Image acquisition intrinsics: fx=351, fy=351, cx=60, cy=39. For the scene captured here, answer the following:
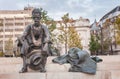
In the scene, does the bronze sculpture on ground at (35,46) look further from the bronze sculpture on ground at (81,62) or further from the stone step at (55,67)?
the bronze sculpture on ground at (81,62)

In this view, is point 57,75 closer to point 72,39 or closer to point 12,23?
point 72,39

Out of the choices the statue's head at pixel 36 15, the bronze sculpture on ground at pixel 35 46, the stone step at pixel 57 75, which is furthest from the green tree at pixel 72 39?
the stone step at pixel 57 75

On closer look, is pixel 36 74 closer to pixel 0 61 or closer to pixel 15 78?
pixel 15 78

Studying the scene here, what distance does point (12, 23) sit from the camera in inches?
4427

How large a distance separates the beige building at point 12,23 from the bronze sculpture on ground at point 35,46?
96.1 meters

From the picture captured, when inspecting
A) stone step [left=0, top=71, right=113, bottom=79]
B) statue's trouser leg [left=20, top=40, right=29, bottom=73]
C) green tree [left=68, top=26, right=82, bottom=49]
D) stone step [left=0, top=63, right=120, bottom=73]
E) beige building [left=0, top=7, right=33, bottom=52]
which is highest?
beige building [left=0, top=7, right=33, bottom=52]

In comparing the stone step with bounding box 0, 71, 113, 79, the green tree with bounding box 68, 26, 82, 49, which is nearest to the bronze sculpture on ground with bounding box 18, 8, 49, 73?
the stone step with bounding box 0, 71, 113, 79

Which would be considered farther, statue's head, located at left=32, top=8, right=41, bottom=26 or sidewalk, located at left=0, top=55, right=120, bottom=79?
statue's head, located at left=32, top=8, right=41, bottom=26

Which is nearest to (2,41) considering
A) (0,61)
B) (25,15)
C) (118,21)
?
(25,15)

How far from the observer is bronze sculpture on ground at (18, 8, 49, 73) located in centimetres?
1273

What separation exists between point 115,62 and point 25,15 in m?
101

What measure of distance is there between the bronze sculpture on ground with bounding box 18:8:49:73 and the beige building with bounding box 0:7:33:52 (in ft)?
315

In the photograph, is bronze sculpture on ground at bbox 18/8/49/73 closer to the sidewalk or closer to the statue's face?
the statue's face

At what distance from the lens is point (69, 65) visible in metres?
13.1
